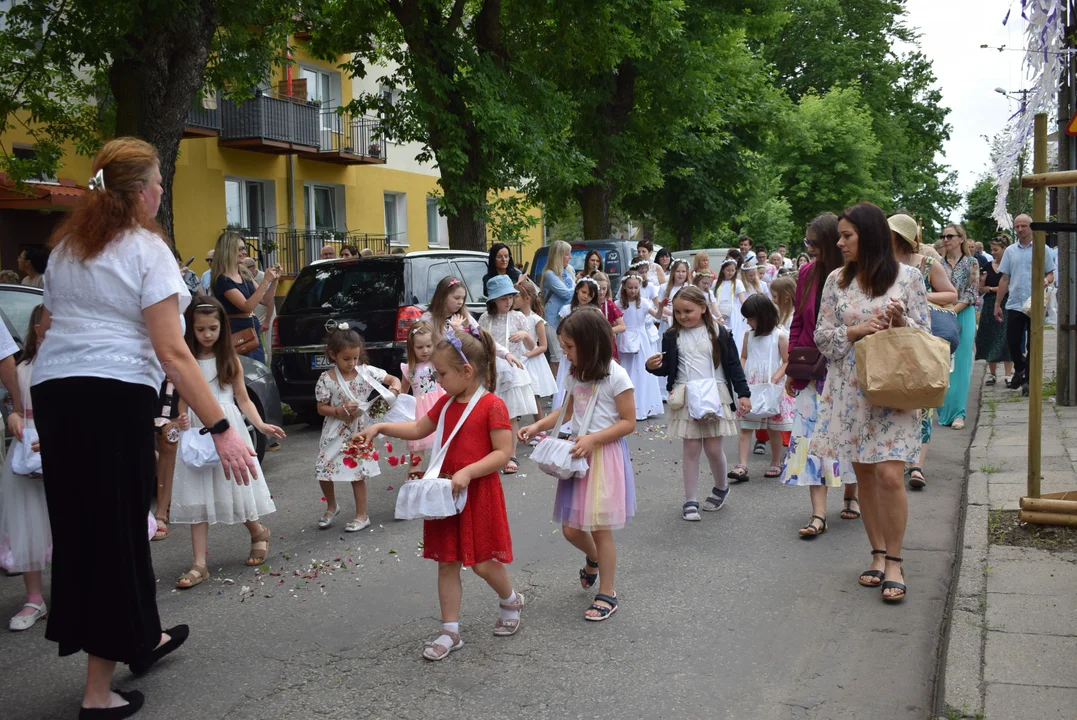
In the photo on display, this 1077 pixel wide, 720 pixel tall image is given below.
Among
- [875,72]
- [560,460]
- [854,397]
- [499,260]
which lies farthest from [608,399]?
[875,72]

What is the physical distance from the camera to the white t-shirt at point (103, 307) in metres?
4.19

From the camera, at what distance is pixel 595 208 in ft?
93.1

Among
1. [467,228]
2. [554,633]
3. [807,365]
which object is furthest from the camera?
[467,228]

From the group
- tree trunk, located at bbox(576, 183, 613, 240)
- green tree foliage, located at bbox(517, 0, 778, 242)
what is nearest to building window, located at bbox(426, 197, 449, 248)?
green tree foliage, located at bbox(517, 0, 778, 242)

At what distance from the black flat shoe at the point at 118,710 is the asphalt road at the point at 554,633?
0.07m

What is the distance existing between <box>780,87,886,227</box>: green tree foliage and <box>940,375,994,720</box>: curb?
41.8m

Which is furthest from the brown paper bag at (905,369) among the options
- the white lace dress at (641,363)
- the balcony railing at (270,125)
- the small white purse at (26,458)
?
the balcony railing at (270,125)

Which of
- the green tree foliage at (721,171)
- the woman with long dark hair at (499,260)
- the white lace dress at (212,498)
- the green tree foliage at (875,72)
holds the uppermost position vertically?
the green tree foliage at (875,72)

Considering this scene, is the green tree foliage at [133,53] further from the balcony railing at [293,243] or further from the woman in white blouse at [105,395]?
the balcony railing at [293,243]

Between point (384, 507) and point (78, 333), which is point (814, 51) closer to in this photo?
point (384, 507)

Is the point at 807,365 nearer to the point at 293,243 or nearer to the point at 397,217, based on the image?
the point at 293,243

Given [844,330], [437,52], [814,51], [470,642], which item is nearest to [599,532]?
[470,642]

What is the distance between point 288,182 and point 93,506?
1030 inches

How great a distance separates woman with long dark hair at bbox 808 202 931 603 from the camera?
5.58 metres
